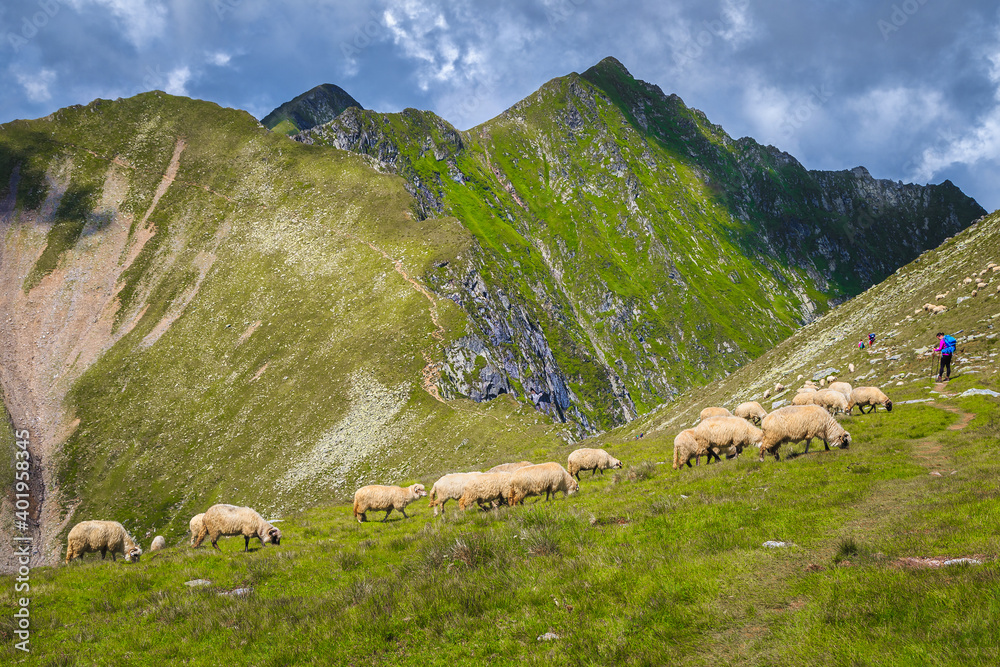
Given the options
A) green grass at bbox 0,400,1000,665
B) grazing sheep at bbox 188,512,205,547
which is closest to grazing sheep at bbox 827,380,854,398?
green grass at bbox 0,400,1000,665

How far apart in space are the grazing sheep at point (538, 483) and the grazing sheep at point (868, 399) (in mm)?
16548

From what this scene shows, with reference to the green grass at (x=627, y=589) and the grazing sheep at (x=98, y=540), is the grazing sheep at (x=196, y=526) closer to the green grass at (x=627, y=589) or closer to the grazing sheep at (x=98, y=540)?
the grazing sheep at (x=98, y=540)

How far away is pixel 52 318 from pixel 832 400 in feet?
443

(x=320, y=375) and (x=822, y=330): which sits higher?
(x=320, y=375)

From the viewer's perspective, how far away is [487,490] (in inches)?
839

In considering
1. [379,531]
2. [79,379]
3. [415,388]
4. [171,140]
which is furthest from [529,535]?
[171,140]

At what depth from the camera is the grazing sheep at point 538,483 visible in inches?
804

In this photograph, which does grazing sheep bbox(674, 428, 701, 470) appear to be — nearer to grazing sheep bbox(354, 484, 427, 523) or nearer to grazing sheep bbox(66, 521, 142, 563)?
grazing sheep bbox(354, 484, 427, 523)

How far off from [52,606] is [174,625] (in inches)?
187

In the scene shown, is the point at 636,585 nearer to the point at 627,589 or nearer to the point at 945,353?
the point at 627,589

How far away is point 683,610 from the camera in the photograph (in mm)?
8000

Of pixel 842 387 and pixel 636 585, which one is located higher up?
pixel 842 387

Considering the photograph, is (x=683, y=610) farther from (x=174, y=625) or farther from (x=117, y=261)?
(x=117, y=261)

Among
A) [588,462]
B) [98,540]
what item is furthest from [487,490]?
[98,540]
